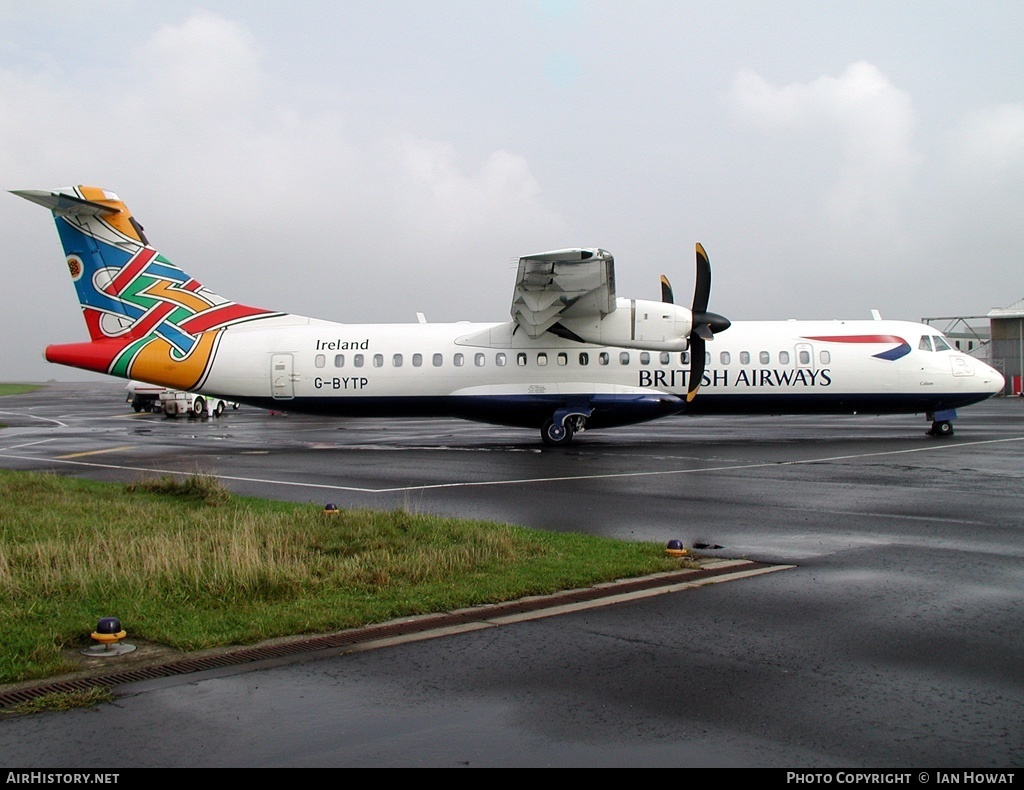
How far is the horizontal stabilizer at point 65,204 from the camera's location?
2250 centimetres

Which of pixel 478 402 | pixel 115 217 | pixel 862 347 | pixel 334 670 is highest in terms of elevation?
pixel 115 217

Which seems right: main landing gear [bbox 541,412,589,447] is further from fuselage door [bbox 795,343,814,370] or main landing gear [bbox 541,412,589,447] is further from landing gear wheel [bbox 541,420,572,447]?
fuselage door [bbox 795,343,814,370]

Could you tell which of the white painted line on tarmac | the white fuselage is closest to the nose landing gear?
the white fuselage

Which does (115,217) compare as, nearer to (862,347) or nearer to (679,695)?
(862,347)

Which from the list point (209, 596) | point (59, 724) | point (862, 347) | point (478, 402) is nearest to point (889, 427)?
point (862, 347)

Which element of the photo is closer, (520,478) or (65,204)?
(520,478)

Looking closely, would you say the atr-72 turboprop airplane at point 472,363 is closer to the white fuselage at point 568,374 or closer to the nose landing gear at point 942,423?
the white fuselage at point 568,374

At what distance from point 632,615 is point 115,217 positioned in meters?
22.3

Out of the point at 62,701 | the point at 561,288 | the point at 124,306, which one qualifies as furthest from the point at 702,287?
the point at 62,701

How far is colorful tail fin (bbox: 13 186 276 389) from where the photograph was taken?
80.1ft

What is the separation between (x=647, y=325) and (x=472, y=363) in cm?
514

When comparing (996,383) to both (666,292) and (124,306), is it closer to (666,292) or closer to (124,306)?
(666,292)

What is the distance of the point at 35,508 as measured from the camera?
474 inches

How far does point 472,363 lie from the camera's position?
24.9m
